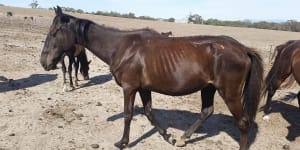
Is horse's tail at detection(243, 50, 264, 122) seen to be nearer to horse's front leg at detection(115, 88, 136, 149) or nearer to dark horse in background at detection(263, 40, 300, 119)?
dark horse in background at detection(263, 40, 300, 119)

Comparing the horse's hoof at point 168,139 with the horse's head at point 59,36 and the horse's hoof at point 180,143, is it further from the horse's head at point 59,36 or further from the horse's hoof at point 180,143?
the horse's head at point 59,36

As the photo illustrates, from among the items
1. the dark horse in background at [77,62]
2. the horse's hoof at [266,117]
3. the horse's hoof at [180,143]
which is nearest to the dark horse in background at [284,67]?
the horse's hoof at [266,117]

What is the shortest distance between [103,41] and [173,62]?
1.27 m

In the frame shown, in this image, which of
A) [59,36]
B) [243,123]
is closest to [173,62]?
[243,123]

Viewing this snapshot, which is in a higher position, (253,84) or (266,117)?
(253,84)

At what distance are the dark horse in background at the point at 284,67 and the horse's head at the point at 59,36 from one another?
14.2 feet

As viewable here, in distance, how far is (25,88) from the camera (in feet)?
30.3

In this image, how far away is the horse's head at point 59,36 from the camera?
19.1ft

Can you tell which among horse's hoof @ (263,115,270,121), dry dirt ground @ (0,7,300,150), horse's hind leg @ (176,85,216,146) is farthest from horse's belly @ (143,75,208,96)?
horse's hoof @ (263,115,270,121)

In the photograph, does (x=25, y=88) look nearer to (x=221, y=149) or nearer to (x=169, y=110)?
(x=169, y=110)

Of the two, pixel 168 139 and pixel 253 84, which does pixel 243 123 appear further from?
pixel 168 139

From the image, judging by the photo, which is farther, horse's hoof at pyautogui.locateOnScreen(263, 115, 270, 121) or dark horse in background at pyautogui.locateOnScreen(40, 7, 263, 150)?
horse's hoof at pyautogui.locateOnScreen(263, 115, 270, 121)

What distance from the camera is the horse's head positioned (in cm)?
583

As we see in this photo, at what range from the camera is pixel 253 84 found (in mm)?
5469
